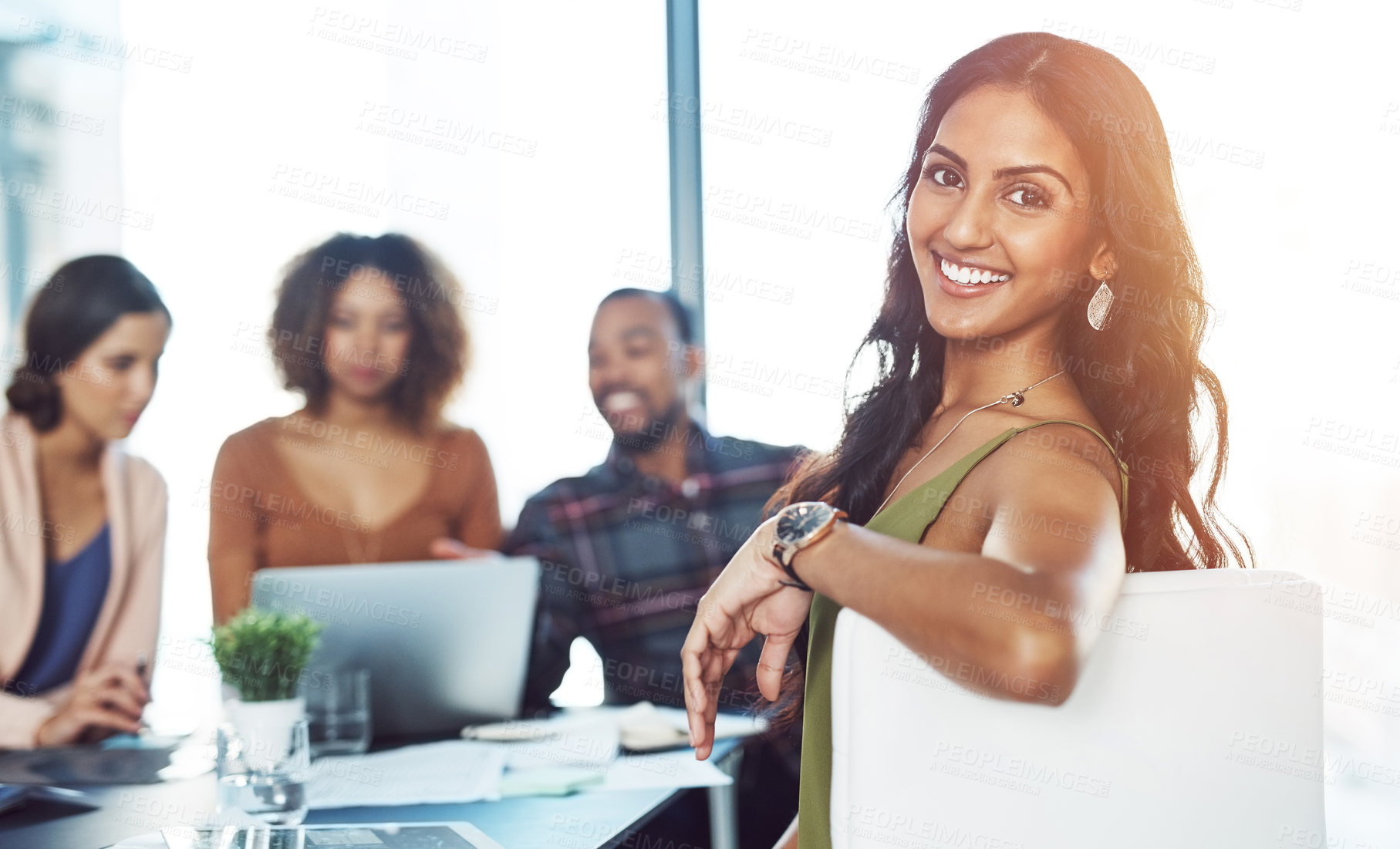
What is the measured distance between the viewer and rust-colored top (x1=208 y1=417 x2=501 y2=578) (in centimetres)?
271

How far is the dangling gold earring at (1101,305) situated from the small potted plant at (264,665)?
1100 millimetres

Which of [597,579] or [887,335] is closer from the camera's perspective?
[887,335]

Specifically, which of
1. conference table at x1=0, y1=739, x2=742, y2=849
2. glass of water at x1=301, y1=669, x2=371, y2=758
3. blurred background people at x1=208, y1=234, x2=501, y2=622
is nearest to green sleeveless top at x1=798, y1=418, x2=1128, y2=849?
conference table at x1=0, y1=739, x2=742, y2=849

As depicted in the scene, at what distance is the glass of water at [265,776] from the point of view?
127 centimetres

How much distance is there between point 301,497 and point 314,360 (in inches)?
15.1

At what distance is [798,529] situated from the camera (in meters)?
0.88

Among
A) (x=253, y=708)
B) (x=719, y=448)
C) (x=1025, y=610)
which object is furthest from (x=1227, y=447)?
(x=719, y=448)

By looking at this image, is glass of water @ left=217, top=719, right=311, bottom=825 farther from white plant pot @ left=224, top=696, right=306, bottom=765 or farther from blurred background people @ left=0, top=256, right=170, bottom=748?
blurred background people @ left=0, top=256, right=170, bottom=748

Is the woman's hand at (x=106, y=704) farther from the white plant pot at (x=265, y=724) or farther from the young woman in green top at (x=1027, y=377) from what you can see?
the young woman in green top at (x=1027, y=377)

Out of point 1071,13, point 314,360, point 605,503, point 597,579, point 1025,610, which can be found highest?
point 1071,13

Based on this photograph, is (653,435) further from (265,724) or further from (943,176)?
(943,176)

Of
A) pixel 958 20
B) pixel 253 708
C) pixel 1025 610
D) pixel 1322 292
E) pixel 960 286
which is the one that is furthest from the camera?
pixel 958 20

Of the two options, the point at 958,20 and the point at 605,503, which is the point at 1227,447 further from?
the point at 958,20

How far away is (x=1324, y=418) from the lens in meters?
2.63
